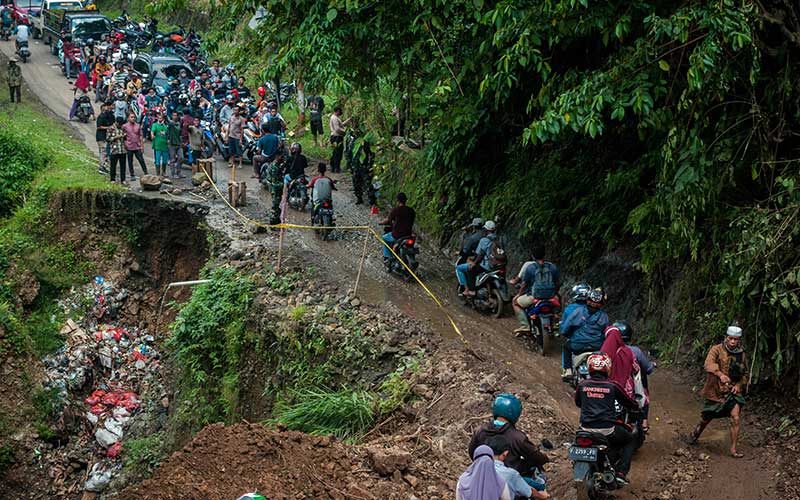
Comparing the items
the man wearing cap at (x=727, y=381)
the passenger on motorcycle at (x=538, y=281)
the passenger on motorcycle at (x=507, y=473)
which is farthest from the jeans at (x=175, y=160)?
the passenger on motorcycle at (x=507, y=473)

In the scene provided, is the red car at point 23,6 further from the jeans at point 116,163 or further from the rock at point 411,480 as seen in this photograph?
the rock at point 411,480

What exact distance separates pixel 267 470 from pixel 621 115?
5.86 meters

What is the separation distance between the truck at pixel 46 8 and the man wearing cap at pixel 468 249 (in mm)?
29684

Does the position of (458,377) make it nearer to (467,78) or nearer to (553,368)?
(553,368)

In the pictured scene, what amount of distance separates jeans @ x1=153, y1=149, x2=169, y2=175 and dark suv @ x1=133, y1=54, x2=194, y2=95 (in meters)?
8.37

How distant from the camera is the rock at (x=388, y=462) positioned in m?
9.33

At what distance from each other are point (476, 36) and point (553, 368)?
5.49m

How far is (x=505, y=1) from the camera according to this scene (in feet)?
40.8

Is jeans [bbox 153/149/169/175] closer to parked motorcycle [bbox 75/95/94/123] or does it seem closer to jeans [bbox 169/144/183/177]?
jeans [bbox 169/144/183/177]

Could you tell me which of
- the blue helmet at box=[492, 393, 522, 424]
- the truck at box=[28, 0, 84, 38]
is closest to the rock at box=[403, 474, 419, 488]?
the blue helmet at box=[492, 393, 522, 424]

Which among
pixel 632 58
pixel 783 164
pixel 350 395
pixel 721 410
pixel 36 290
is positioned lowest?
pixel 36 290

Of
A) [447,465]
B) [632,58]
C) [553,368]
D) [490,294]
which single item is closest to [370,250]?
[490,294]

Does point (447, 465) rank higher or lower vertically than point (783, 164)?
lower

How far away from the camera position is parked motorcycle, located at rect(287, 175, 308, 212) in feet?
64.6
